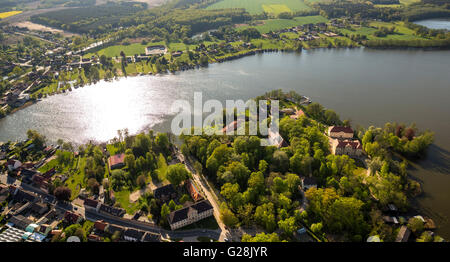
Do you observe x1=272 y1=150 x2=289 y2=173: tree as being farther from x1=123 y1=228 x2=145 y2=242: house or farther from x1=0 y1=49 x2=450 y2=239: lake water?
x1=123 y1=228 x2=145 y2=242: house

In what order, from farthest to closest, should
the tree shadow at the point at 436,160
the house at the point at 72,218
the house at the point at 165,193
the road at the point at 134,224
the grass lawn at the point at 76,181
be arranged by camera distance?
the tree shadow at the point at 436,160, the grass lawn at the point at 76,181, the house at the point at 165,193, the house at the point at 72,218, the road at the point at 134,224

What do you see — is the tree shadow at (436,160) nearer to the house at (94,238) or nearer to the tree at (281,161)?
the tree at (281,161)

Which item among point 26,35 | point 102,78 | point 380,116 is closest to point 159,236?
point 380,116

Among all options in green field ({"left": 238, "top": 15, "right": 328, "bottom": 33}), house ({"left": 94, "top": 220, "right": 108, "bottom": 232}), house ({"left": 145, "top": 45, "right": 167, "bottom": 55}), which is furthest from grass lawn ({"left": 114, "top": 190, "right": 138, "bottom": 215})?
green field ({"left": 238, "top": 15, "right": 328, "bottom": 33})

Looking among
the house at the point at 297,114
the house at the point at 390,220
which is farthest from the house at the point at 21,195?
the house at the point at 297,114

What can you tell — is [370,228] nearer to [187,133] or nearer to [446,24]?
[187,133]

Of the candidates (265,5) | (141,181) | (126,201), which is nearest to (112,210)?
(126,201)

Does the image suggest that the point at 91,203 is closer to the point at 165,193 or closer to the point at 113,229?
the point at 113,229
